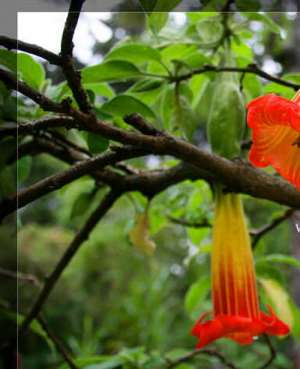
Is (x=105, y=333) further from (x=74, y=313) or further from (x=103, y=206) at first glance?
(x=103, y=206)

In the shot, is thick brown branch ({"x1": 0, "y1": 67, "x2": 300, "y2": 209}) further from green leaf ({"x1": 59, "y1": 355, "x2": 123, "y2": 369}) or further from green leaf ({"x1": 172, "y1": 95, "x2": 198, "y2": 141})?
green leaf ({"x1": 59, "y1": 355, "x2": 123, "y2": 369})

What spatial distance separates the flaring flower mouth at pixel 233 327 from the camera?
1.35ft

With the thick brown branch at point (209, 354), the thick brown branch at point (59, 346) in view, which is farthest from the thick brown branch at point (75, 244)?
the thick brown branch at point (209, 354)

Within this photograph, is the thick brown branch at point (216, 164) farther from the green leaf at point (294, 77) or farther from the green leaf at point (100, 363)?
the green leaf at point (100, 363)

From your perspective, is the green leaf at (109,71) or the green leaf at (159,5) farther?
the green leaf at (109,71)

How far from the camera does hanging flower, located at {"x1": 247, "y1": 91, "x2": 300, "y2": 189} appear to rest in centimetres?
30

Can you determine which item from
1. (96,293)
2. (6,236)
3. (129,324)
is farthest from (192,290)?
(96,293)

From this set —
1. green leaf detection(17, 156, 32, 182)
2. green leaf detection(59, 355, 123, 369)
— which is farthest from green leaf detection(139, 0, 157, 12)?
green leaf detection(59, 355, 123, 369)

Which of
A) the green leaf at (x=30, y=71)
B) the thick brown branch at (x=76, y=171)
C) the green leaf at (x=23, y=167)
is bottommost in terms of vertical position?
the green leaf at (x=23, y=167)

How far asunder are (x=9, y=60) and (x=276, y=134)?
16 centimetres

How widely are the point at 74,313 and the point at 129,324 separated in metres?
0.34

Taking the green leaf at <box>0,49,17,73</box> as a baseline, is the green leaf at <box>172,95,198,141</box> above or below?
below

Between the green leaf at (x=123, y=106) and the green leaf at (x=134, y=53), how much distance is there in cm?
5

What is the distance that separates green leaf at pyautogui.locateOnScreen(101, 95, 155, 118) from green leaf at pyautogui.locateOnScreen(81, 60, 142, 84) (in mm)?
37
